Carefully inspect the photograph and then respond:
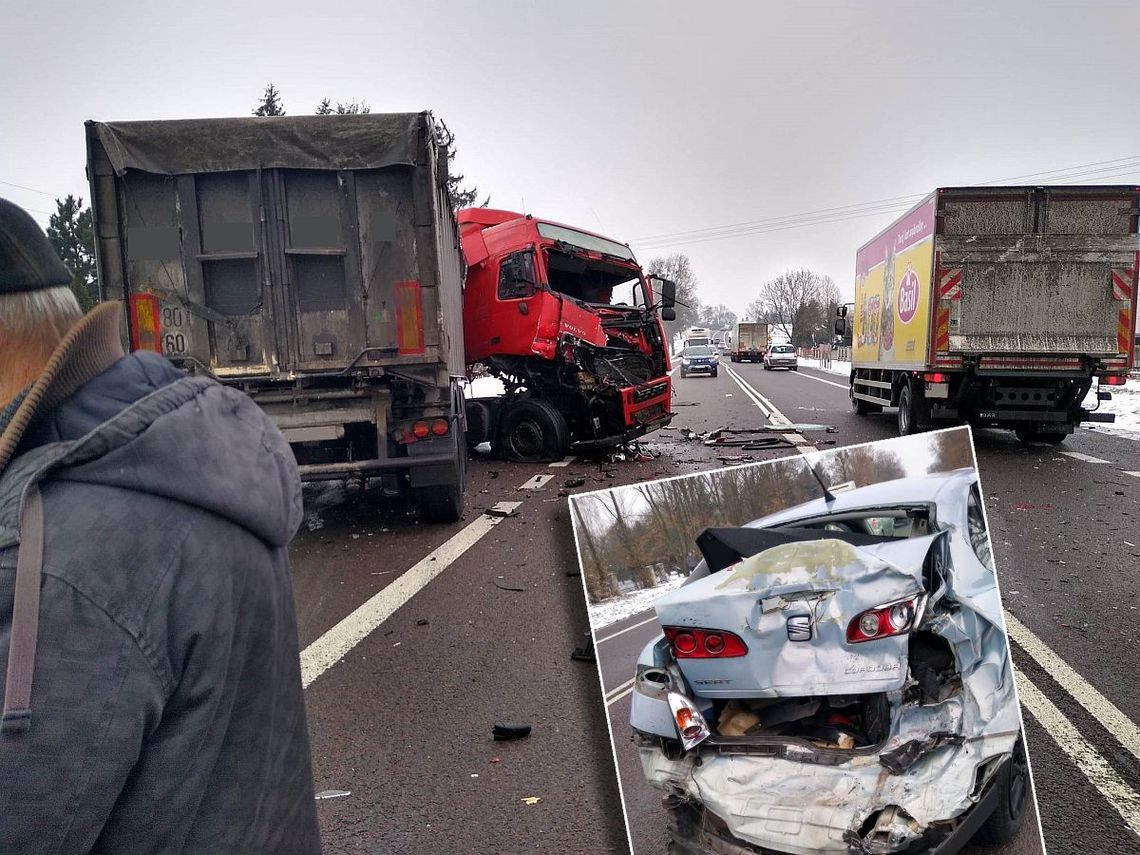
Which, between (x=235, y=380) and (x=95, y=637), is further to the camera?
(x=235, y=380)

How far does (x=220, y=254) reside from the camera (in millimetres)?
6828

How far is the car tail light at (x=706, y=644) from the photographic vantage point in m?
1.30

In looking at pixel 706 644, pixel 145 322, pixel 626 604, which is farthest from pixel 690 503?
pixel 145 322

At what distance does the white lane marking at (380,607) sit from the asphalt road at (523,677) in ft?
0.07

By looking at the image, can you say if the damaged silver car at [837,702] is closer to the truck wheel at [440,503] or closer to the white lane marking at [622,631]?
the white lane marking at [622,631]

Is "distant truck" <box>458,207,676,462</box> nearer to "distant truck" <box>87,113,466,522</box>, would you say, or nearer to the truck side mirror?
the truck side mirror

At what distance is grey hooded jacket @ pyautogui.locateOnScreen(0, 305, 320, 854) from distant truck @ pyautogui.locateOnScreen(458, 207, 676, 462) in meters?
9.36

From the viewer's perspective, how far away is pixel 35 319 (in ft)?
3.93

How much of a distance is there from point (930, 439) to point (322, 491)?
29.9 feet

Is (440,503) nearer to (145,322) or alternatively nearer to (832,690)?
(145,322)

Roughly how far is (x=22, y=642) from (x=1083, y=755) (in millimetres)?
3545

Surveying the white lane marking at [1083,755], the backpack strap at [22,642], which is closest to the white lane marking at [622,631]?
the backpack strap at [22,642]

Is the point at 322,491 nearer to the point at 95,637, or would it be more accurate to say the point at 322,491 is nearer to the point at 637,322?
the point at 637,322

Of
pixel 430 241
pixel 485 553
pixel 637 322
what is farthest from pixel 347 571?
pixel 637 322
